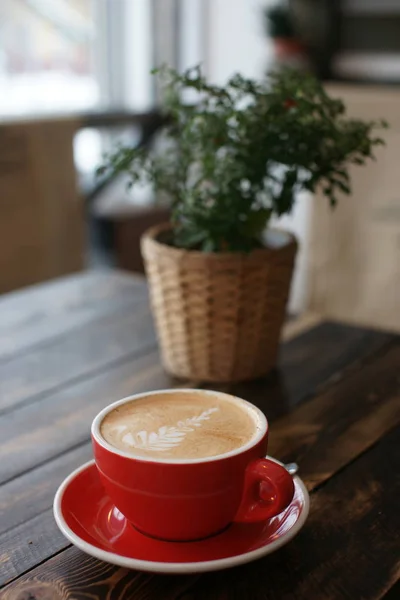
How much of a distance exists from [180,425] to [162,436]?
0.02m

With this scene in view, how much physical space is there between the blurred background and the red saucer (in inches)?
62.4

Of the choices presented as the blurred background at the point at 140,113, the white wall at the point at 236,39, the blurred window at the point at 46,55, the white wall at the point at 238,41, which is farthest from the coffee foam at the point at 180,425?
the white wall at the point at 236,39

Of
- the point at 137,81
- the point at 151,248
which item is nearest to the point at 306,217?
the point at 137,81

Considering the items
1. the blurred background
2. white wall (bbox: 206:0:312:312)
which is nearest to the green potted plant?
the blurred background

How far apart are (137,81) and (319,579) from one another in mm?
2759

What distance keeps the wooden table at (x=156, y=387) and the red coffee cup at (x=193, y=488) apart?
0.04 meters

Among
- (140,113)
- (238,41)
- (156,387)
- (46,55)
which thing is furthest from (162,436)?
(238,41)

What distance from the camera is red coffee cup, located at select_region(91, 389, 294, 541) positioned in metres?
0.52

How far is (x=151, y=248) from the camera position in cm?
91

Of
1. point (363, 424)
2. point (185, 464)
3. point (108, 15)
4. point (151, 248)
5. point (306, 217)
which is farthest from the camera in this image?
point (108, 15)

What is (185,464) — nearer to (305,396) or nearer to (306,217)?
(305,396)

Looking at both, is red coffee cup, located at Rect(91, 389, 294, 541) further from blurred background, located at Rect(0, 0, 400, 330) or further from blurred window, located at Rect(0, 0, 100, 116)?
blurred window, located at Rect(0, 0, 100, 116)

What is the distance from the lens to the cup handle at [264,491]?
1.73 feet

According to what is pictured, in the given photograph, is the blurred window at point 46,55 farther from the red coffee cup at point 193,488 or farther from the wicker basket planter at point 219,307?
the red coffee cup at point 193,488
